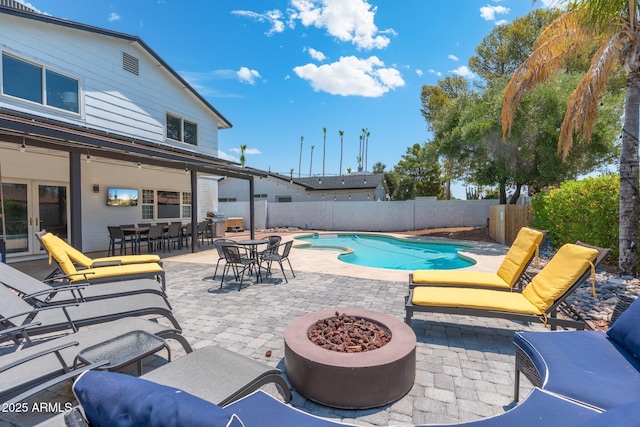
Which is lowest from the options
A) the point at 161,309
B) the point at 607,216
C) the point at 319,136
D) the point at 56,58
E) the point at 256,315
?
the point at 256,315

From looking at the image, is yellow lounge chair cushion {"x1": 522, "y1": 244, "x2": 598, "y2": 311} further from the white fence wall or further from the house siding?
the white fence wall

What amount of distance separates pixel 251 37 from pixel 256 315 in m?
13.4

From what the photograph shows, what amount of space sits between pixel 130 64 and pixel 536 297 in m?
13.3

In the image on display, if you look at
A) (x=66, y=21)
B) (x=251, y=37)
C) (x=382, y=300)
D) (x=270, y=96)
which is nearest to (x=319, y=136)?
(x=270, y=96)

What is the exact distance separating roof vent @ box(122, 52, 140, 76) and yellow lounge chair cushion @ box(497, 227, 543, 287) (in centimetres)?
1281

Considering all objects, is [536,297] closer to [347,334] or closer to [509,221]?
[347,334]

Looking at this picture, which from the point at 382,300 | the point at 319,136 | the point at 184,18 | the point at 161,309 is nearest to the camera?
the point at 161,309

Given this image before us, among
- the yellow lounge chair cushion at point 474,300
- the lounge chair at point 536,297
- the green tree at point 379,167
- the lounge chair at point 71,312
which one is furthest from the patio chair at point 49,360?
the green tree at point 379,167

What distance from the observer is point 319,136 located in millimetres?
58406

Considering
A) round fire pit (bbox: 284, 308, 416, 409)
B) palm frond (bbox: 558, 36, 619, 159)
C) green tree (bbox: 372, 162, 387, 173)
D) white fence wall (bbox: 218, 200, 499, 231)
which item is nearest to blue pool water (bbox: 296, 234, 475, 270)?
white fence wall (bbox: 218, 200, 499, 231)

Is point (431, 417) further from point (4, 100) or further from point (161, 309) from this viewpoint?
point (4, 100)

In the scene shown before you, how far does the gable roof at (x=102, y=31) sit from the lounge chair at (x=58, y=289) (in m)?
7.94

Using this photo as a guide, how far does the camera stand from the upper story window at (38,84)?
24.7ft

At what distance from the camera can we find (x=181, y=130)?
12562mm
